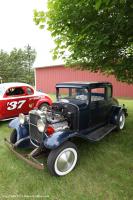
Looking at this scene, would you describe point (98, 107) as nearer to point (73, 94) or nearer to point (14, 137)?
point (73, 94)

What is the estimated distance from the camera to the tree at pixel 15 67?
38.2 metres

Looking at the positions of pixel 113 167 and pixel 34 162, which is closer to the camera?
pixel 34 162

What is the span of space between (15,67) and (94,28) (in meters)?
38.4

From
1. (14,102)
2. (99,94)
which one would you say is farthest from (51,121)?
(14,102)

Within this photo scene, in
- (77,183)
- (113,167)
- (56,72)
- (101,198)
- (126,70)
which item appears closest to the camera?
(101,198)

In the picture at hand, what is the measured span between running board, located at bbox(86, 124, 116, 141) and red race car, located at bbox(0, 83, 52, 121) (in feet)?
9.53

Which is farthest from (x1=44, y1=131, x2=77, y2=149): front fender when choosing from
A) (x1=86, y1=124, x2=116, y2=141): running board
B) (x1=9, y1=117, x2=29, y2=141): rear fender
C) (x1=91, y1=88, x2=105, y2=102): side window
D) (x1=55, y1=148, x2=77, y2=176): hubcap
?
(x1=91, y1=88, x2=105, y2=102): side window

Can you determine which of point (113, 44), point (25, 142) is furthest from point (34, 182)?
point (113, 44)

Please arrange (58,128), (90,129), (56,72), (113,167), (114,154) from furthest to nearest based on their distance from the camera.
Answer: (56,72) → (90,129) → (114,154) → (58,128) → (113,167)

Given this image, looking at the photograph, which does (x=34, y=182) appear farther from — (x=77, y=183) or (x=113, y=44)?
(x=113, y=44)

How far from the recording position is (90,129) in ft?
15.9

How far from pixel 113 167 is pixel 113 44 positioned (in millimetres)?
3225

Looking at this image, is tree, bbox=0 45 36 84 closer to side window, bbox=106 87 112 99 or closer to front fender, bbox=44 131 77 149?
side window, bbox=106 87 112 99

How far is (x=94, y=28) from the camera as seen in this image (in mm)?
4117
